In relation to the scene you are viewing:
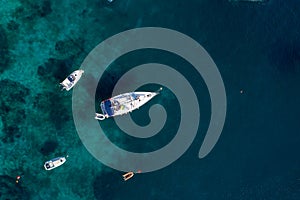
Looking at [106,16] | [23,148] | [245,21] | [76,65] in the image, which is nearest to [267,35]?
[245,21]

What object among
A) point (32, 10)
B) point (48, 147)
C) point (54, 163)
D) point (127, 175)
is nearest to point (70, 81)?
point (48, 147)

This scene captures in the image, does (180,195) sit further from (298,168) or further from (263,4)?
(263,4)

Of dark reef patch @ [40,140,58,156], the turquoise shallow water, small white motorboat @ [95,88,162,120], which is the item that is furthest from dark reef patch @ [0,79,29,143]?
small white motorboat @ [95,88,162,120]

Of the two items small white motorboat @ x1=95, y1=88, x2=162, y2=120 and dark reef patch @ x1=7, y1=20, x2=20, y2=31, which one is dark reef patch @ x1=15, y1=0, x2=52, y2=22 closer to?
dark reef patch @ x1=7, y1=20, x2=20, y2=31

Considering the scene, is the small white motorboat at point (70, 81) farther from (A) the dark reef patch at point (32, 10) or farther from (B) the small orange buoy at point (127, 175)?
(B) the small orange buoy at point (127, 175)

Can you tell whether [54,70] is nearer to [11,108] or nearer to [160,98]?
[11,108]
